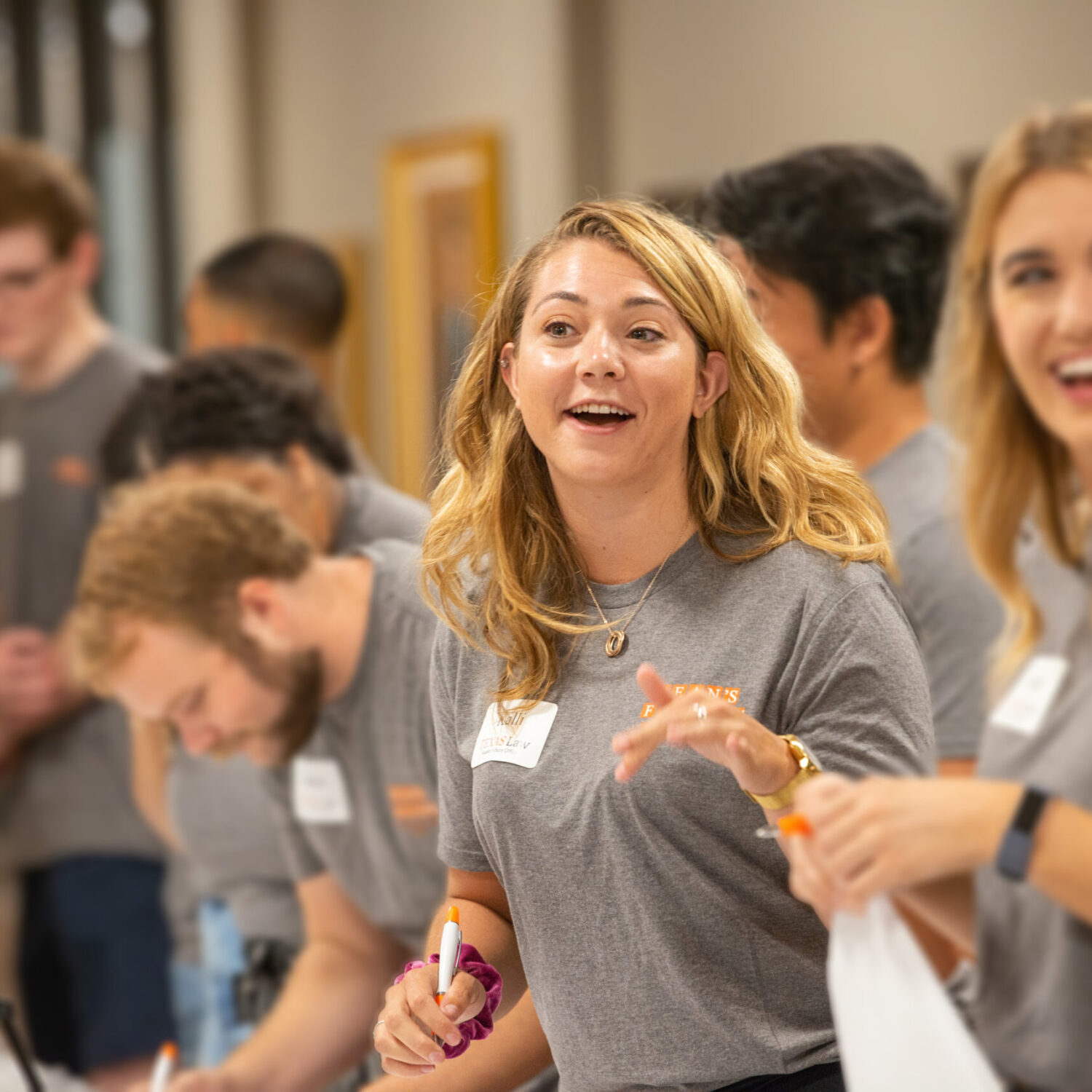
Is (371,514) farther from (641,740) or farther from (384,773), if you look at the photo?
(641,740)

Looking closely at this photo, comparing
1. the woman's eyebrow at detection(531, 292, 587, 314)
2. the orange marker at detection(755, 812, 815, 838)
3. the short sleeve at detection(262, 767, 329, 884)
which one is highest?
the woman's eyebrow at detection(531, 292, 587, 314)

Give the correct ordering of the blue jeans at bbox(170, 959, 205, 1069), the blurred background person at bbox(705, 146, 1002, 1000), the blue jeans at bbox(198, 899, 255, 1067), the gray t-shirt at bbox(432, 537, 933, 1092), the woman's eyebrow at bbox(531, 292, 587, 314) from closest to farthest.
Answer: the gray t-shirt at bbox(432, 537, 933, 1092)
the woman's eyebrow at bbox(531, 292, 587, 314)
the blurred background person at bbox(705, 146, 1002, 1000)
the blue jeans at bbox(198, 899, 255, 1067)
the blue jeans at bbox(170, 959, 205, 1069)

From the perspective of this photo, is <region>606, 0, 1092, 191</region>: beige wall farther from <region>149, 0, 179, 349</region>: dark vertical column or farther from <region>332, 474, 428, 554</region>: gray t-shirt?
<region>149, 0, 179, 349</region>: dark vertical column

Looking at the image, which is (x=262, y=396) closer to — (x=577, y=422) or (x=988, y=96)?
(x=577, y=422)

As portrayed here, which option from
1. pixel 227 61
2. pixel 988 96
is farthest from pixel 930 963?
pixel 227 61

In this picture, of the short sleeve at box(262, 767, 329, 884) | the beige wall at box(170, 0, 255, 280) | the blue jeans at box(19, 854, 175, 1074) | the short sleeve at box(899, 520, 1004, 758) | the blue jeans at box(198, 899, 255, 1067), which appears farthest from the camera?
the beige wall at box(170, 0, 255, 280)

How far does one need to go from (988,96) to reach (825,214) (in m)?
1.69

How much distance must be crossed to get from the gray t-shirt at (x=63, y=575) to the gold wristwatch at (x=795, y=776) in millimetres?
2483

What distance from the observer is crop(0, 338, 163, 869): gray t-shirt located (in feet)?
11.4

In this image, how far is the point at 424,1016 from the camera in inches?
57.1

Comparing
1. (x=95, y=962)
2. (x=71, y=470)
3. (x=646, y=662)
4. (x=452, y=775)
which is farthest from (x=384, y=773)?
(x=71, y=470)

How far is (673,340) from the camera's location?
55.7 inches

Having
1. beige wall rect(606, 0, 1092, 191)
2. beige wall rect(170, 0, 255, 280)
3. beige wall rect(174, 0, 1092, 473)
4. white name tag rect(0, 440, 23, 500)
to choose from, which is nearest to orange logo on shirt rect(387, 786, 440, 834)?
beige wall rect(174, 0, 1092, 473)

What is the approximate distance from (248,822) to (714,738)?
1.57 meters
